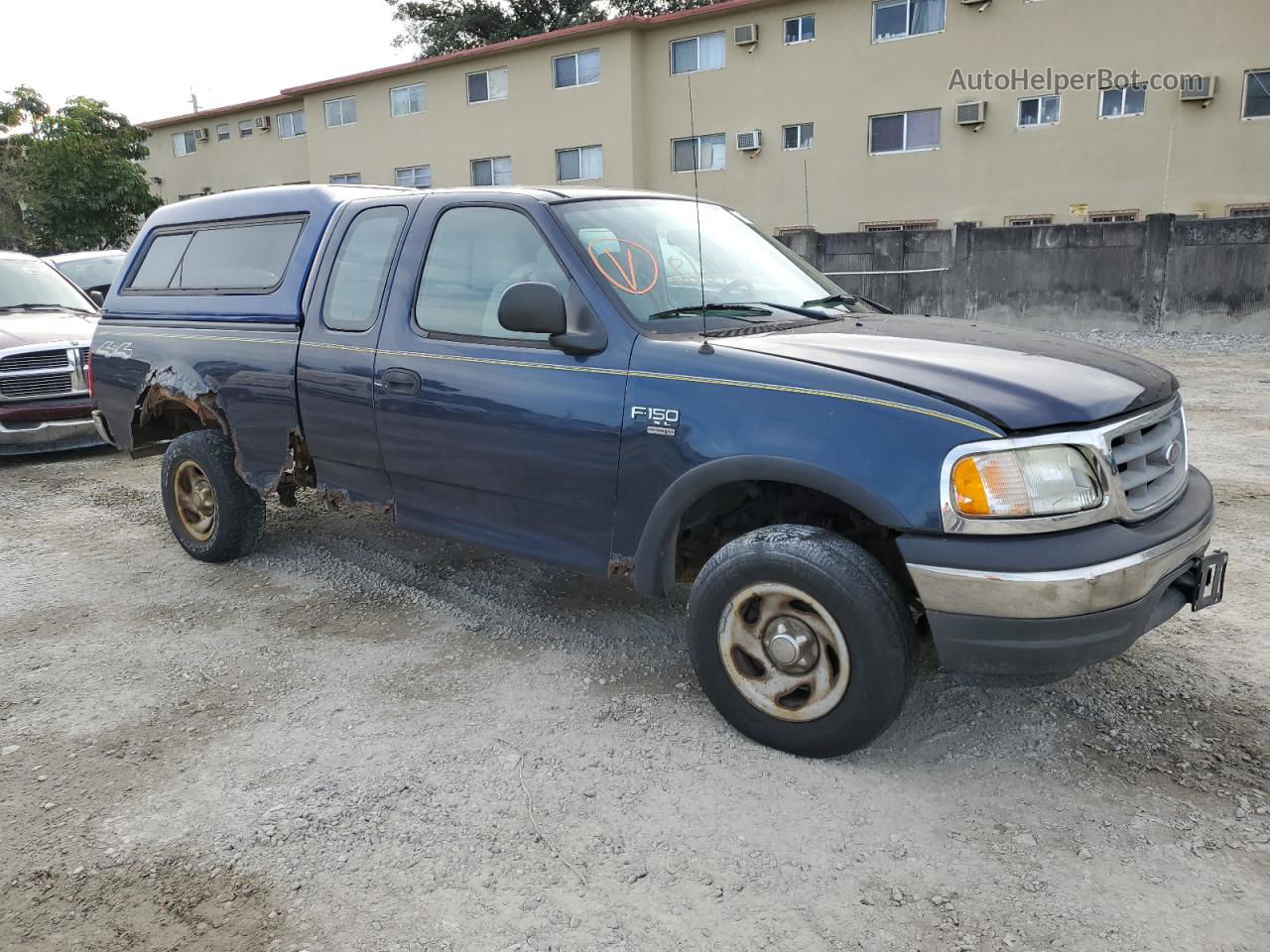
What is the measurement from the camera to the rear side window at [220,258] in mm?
4727

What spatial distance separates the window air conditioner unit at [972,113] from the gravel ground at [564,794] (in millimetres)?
18535

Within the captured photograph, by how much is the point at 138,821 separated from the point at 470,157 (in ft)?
89.7

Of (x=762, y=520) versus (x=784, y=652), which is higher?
(x=762, y=520)

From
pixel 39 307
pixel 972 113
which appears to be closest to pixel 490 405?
pixel 39 307

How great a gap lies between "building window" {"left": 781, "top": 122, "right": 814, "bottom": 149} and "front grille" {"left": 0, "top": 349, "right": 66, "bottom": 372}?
740 inches

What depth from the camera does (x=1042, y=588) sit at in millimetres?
2635

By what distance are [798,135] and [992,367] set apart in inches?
859

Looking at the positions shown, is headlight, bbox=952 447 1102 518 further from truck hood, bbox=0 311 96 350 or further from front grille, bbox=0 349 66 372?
front grille, bbox=0 349 66 372

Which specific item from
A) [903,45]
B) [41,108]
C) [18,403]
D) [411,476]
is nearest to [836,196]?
[903,45]

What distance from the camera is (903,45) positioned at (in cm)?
2117

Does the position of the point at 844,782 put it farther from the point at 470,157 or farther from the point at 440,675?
the point at 470,157

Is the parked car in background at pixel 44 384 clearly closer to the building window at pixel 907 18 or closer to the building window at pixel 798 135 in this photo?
the building window at pixel 798 135

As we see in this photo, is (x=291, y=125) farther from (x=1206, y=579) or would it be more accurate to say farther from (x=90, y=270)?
(x=1206, y=579)

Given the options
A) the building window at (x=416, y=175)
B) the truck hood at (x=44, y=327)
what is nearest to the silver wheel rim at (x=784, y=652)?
the truck hood at (x=44, y=327)
